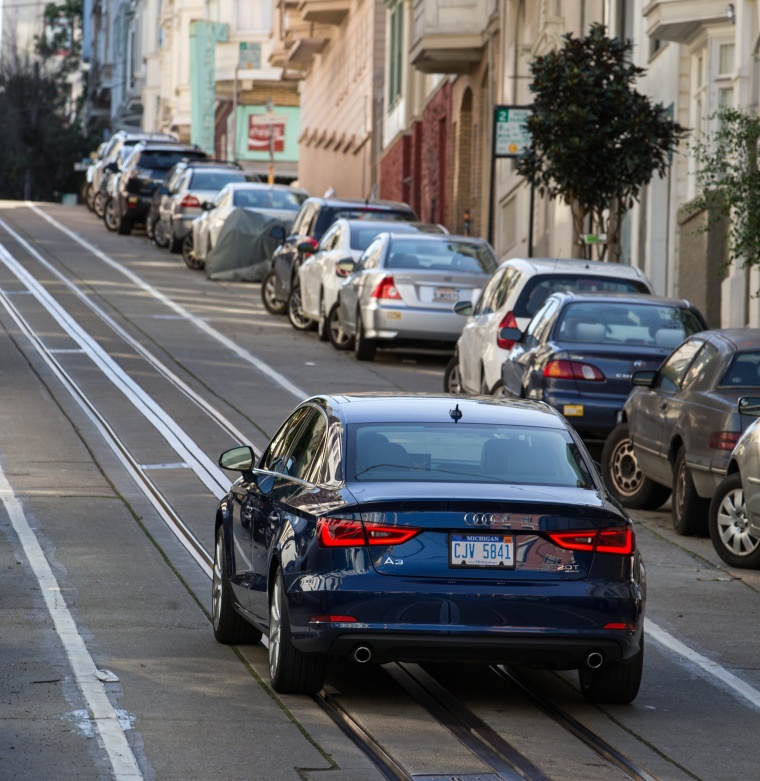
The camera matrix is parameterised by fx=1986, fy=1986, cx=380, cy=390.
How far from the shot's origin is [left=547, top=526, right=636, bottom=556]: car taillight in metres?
8.06

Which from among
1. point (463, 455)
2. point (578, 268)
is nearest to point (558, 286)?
point (578, 268)

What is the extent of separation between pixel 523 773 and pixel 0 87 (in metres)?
91.0

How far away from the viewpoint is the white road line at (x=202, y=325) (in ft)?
72.6

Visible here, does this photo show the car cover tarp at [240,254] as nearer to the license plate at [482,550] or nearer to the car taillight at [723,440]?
the car taillight at [723,440]

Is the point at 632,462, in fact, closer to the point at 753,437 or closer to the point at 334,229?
the point at 753,437

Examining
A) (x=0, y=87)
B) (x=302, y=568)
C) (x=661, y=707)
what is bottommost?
(x=661, y=707)

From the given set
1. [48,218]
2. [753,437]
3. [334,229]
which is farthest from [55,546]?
[48,218]

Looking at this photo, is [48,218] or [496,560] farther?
[48,218]

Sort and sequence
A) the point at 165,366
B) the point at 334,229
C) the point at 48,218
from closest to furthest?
the point at 165,366 → the point at 334,229 → the point at 48,218

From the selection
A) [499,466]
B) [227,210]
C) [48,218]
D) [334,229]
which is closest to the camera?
[499,466]

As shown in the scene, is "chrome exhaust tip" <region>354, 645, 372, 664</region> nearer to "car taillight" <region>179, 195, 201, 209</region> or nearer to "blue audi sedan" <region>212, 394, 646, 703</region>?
"blue audi sedan" <region>212, 394, 646, 703</region>

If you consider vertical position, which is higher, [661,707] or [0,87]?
[0,87]

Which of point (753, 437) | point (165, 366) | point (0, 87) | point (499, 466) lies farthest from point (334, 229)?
point (0, 87)

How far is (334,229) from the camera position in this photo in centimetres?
2838
